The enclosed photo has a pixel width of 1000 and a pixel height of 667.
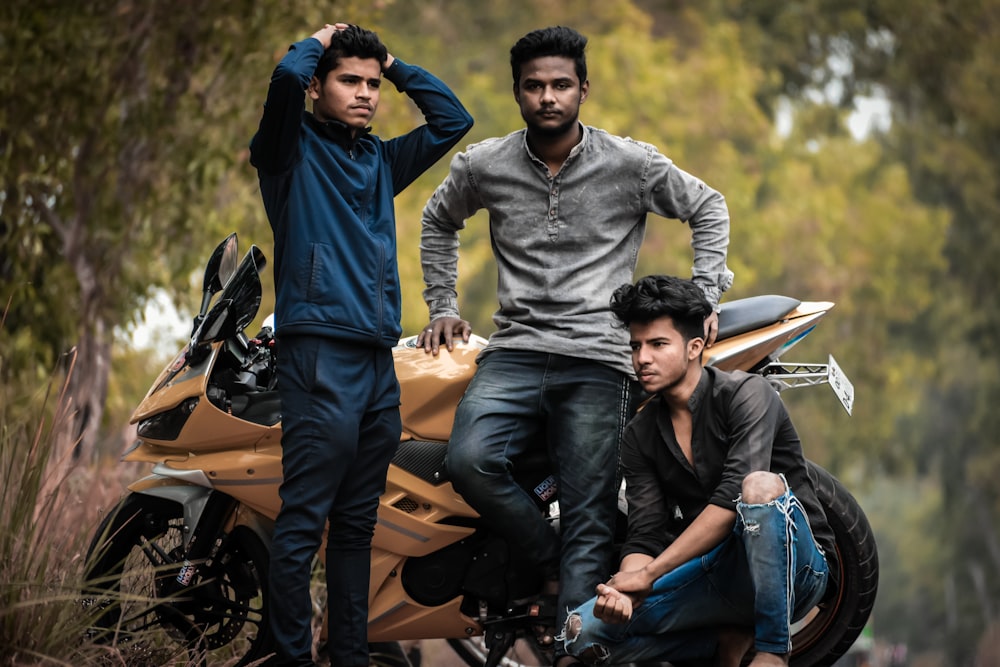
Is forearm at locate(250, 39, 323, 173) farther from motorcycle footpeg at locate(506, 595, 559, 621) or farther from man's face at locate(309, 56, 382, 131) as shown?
motorcycle footpeg at locate(506, 595, 559, 621)

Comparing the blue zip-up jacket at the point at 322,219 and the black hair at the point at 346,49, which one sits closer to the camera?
the blue zip-up jacket at the point at 322,219

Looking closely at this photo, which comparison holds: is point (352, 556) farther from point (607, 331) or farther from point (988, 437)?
point (988, 437)

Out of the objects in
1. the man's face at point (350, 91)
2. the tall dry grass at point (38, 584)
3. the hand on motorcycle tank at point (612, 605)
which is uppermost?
the man's face at point (350, 91)

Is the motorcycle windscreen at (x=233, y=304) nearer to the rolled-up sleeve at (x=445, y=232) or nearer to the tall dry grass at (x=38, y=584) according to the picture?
the tall dry grass at (x=38, y=584)

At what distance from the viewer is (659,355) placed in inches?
167

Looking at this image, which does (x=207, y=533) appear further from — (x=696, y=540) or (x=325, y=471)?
(x=696, y=540)

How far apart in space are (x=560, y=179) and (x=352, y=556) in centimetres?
149

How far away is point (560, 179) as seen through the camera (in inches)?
187

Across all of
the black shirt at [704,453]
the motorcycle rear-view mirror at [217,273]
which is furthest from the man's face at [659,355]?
the motorcycle rear-view mirror at [217,273]

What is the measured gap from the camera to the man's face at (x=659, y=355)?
13.9 feet

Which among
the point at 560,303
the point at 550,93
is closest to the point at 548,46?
the point at 550,93

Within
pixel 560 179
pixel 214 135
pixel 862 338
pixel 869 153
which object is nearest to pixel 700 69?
pixel 862 338

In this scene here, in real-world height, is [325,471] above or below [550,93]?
below

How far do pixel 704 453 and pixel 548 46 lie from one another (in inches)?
58.8
